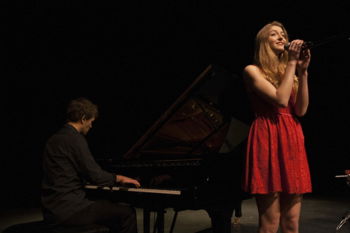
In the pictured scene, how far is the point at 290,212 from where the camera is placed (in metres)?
1.70

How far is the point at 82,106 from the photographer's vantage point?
8.20 feet

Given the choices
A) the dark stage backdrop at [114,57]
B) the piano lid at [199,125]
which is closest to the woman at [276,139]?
the piano lid at [199,125]

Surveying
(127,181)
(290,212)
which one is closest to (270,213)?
(290,212)

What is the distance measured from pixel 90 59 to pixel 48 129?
1380 millimetres

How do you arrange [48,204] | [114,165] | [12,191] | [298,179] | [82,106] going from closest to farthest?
[298,179] < [48,204] < [82,106] < [114,165] < [12,191]

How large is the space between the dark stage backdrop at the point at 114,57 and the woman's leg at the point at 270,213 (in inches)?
162

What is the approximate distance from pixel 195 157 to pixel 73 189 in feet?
2.92

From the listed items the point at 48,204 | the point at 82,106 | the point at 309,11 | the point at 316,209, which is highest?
the point at 309,11

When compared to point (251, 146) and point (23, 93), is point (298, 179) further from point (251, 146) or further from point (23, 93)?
point (23, 93)

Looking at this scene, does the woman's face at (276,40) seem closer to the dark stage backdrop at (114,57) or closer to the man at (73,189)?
the man at (73,189)

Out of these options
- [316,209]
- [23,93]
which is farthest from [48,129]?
[316,209]

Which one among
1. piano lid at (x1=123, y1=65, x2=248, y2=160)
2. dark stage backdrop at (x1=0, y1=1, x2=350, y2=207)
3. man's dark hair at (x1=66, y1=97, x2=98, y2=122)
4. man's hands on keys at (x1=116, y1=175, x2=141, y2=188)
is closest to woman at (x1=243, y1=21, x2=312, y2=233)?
piano lid at (x1=123, y1=65, x2=248, y2=160)

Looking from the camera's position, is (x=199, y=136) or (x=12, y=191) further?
(x=12, y=191)

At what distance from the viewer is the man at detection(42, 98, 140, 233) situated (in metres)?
2.31
